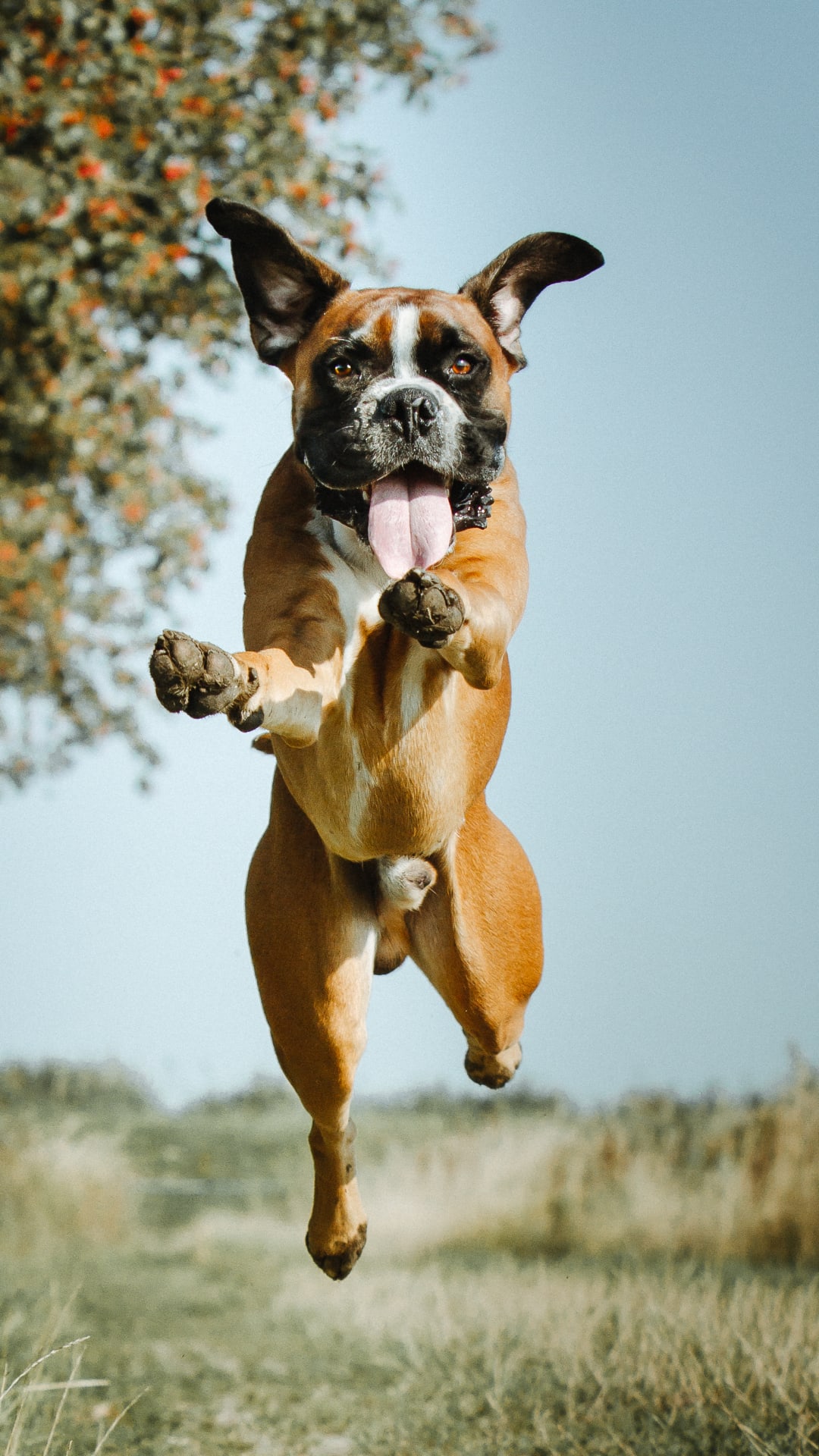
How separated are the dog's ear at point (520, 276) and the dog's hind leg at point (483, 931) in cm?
147

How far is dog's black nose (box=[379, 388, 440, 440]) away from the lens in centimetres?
366

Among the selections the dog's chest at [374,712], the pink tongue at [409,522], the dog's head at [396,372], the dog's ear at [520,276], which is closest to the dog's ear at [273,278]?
the dog's head at [396,372]

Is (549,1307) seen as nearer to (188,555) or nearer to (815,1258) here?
(815,1258)

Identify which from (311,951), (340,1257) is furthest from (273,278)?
(340,1257)

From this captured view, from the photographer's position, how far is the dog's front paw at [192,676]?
121 inches

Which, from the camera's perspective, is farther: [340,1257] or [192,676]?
[340,1257]

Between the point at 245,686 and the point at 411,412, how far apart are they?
89 centimetres

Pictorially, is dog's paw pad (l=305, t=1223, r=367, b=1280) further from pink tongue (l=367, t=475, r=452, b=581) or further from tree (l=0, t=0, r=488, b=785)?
tree (l=0, t=0, r=488, b=785)

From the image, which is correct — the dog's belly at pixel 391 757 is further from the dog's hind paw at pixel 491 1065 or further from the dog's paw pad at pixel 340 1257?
the dog's paw pad at pixel 340 1257

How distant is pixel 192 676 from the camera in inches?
122

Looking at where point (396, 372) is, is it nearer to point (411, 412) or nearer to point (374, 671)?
point (411, 412)

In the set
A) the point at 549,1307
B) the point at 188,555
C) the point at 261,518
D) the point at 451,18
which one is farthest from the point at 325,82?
the point at 549,1307

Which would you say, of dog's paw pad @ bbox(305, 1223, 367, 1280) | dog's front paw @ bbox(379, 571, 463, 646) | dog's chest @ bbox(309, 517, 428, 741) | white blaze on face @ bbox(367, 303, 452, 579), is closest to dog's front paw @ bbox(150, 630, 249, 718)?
dog's front paw @ bbox(379, 571, 463, 646)

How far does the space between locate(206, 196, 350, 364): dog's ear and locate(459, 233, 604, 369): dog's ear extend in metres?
0.42
